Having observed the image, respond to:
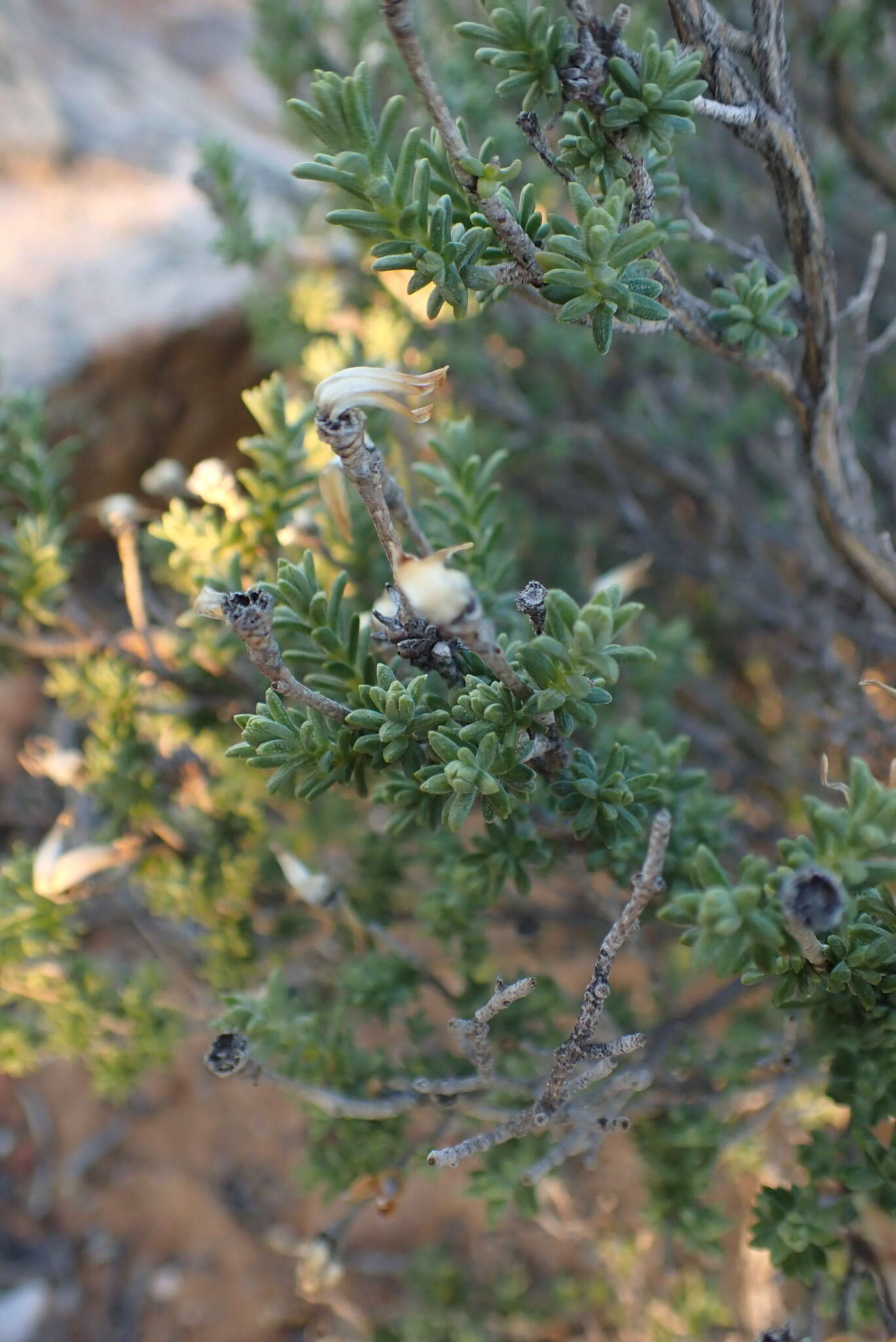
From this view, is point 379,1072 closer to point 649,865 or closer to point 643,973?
point 649,865

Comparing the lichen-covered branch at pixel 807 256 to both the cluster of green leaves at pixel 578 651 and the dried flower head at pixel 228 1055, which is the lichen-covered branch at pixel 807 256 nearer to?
the cluster of green leaves at pixel 578 651

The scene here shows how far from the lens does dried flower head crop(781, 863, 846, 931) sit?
773 mm

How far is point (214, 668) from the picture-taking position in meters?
1.62

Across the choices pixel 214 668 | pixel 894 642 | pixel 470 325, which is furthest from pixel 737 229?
pixel 214 668

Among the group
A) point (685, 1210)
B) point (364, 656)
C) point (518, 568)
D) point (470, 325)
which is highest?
point (364, 656)

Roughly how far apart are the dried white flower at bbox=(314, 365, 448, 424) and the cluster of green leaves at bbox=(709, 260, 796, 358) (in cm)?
38

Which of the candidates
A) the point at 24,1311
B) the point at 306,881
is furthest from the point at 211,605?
the point at 24,1311

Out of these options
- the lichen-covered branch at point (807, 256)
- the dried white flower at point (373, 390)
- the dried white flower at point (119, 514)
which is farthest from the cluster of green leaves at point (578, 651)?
the dried white flower at point (119, 514)

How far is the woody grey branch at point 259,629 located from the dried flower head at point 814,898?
1.59 ft

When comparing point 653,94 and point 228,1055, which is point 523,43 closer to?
point 653,94

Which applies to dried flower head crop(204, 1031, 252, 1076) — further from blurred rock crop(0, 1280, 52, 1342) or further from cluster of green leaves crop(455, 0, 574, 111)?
blurred rock crop(0, 1280, 52, 1342)

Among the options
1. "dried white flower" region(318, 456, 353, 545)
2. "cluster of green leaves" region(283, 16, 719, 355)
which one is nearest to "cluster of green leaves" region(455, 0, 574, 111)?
"cluster of green leaves" region(283, 16, 719, 355)

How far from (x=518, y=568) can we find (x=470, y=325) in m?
0.66

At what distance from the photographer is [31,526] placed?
5.03ft
